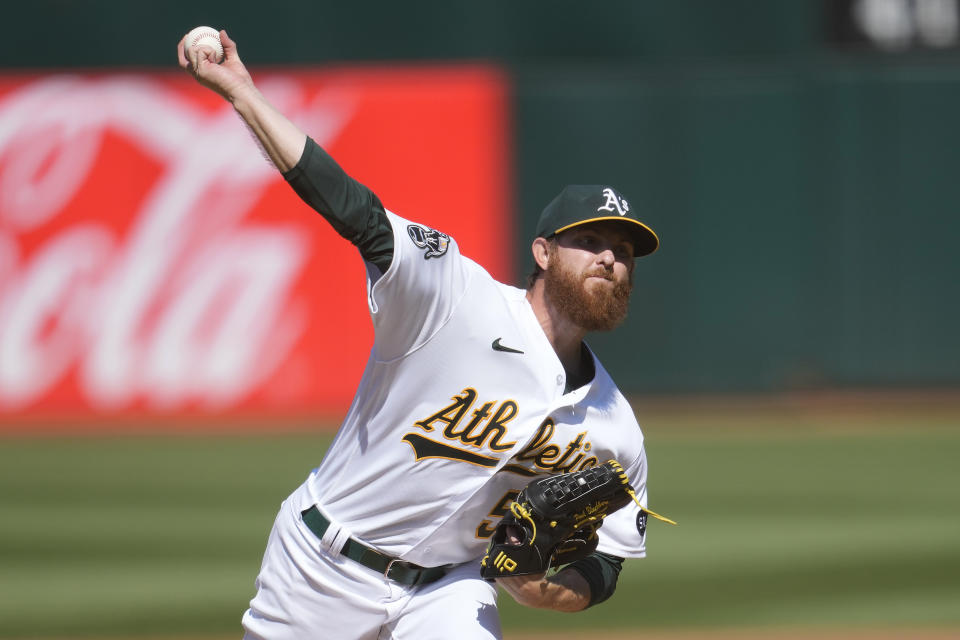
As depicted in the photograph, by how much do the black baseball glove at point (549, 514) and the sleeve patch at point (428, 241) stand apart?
666 mm

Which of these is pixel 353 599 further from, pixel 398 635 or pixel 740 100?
pixel 740 100

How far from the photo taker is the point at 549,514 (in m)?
3.21

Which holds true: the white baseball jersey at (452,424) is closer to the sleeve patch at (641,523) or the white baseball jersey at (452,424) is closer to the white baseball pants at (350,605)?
the white baseball pants at (350,605)

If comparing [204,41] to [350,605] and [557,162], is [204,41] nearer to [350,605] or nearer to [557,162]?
[350,605]

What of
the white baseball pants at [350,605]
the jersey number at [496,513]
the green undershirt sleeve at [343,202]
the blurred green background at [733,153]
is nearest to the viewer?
the green undershirt sleeve at [343,202]

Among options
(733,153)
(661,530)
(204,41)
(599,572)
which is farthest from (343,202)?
(733,153)

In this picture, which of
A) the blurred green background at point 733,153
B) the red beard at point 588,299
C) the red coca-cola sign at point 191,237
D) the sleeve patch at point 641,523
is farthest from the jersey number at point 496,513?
the red coca-cola sign at point 191,237

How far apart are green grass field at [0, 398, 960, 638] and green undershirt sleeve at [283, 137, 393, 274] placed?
325 cm

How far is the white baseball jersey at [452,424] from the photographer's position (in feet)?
10.5

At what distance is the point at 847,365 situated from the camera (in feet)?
39.3

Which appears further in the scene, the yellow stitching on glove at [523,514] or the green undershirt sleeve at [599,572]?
the green undershirt sleeve at [599,572]

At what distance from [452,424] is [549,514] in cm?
34

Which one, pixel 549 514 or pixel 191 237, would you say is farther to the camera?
pixel 191 237

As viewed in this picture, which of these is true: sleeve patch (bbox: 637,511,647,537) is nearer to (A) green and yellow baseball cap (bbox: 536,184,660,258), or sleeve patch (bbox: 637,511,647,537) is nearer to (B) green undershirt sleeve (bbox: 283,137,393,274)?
(A) green and yellow baseball cap (bbox: 536,184,660,258)
